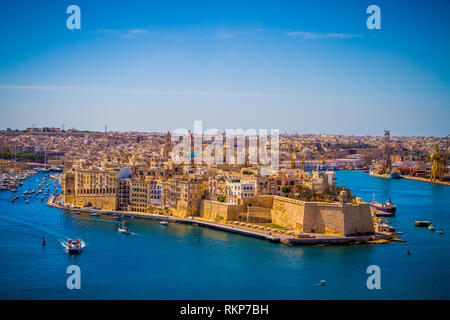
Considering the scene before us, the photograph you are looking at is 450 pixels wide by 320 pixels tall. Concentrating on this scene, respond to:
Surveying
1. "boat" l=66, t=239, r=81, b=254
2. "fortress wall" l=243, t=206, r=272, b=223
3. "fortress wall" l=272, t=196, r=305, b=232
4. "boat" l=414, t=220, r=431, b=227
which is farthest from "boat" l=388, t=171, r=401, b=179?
"boat" l=66, t=239, r=81, b=254

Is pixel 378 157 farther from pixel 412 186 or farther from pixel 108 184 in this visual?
pixel 108 184

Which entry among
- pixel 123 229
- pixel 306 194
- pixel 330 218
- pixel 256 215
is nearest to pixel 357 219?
pixel 330 218

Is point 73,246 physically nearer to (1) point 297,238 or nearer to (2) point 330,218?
(1) point 297,238

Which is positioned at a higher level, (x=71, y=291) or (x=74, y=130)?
(x=74, y=130)

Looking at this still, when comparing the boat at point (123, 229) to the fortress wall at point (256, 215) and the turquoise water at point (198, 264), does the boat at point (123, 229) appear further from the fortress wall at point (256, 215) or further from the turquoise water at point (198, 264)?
the fortress wall at point (256, 215)

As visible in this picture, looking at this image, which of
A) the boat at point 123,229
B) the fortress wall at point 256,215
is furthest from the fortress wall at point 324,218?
the boat at point 123,229

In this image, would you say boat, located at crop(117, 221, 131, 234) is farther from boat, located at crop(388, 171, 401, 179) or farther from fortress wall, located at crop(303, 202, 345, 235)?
boat, located at crop(388, 171, 401, 179)
